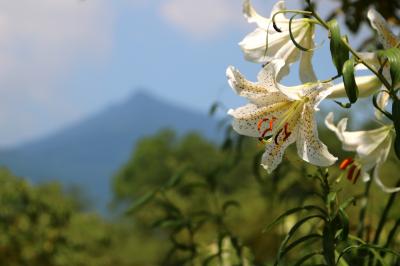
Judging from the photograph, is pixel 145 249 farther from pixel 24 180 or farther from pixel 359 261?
pixel 359 261

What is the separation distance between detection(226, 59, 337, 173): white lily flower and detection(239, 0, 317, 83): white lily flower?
4 centimetres

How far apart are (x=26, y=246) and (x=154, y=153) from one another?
80.6ft

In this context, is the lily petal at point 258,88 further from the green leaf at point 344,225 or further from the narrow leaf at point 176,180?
the narrow leaf at point 176,180

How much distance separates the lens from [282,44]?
1.06m

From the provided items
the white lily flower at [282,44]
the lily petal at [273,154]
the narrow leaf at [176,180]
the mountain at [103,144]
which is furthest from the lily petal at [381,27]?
the mountain at [103,144]

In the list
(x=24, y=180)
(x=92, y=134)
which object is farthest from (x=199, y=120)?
(x=24, y=180)

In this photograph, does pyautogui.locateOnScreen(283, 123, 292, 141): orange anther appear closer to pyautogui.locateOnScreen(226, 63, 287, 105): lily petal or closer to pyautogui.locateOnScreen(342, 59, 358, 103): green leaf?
pyautogui.locateOnScreen(226, 63, 287, 105): lily petal

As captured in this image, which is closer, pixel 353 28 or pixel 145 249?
pixel 353 28

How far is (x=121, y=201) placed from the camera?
31.5 m

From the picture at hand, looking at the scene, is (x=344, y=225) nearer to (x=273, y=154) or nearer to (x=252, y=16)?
(x=273, y=154)

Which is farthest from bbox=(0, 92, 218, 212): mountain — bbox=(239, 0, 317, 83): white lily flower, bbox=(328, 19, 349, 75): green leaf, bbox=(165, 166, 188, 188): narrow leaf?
bbox=(328, 19, 349, 75): green leaf

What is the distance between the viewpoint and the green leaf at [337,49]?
840 millimetres

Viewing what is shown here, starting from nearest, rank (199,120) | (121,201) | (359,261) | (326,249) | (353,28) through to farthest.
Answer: (326,249) → (359,261) → (353,28) → (121,201) → (199,120)

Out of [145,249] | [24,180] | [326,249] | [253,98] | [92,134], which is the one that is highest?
[92,134]
